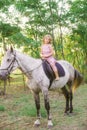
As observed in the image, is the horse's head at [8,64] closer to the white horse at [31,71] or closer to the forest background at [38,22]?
the white horse at [31,71]

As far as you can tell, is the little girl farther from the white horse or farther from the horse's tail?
the horse's tail

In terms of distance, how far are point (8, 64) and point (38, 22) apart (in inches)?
342

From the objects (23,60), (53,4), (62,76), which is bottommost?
(62,76)

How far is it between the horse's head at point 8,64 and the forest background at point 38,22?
628cm

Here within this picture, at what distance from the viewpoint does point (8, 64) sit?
236 inches

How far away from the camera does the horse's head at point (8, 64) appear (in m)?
5.94

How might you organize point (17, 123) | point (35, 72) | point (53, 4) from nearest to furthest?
1. point (35, 72)
2. point (17, 123)
3. point (53, 4)

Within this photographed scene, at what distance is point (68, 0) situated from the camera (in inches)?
563

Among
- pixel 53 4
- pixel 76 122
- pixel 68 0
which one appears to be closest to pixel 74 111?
pixel 76 122

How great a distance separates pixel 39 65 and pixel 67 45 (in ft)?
39.5

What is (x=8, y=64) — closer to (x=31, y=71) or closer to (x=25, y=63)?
(x=25, y=63)

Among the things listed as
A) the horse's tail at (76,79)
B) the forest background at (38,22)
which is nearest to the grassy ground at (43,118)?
the horse's tail at (76,79)

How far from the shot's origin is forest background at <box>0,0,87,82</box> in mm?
12873

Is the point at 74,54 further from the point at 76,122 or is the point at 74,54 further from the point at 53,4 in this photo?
the point at 76,122
